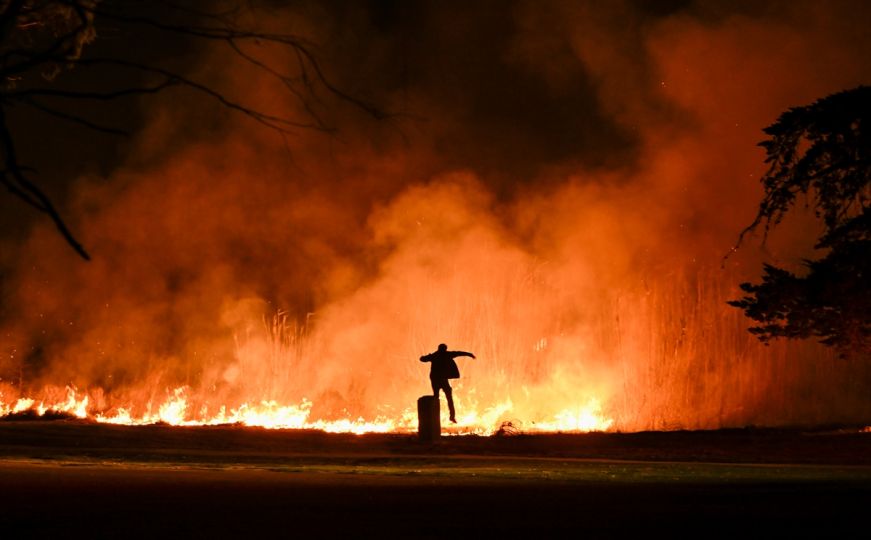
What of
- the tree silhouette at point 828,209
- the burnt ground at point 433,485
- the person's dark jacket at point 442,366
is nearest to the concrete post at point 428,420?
the burnt ground at point 433,485

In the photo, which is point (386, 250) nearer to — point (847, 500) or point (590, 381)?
point (590, 381)

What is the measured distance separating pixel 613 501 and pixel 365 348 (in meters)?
26.0

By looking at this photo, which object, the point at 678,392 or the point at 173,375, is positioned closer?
the point at 678,392

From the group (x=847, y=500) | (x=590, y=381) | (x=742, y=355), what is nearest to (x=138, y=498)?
(x=847, y=500)

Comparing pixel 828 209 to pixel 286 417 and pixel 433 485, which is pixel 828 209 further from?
pixel 286 417

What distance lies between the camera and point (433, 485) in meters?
15.2

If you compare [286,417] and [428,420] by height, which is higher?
[286,417]

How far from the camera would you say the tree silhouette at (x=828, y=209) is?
61.4 feet

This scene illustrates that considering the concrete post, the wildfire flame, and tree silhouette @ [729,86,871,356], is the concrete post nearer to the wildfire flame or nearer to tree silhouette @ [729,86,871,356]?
the wildfire flame

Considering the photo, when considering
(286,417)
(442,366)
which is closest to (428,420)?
(442,366)

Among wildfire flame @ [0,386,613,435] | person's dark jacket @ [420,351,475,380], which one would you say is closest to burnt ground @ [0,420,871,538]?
person's dark jacket @ [420,351,475,380]

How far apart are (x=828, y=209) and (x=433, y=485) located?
7756mm

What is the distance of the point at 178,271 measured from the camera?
4531 centimetres

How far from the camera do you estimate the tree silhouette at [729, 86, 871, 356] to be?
18.7 meters
